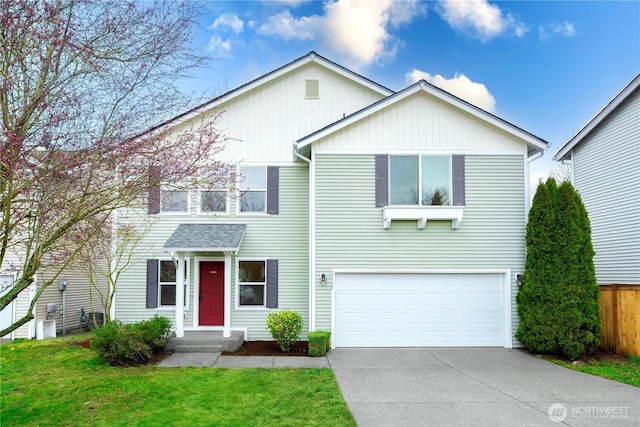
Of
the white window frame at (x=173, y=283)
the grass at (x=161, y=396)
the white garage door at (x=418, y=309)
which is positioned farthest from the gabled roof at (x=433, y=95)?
the grass at (x=161, y=396)

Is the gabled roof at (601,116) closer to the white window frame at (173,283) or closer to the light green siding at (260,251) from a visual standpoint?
the light green siding at (260,251)

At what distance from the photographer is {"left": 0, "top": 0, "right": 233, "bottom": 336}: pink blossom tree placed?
404 cm

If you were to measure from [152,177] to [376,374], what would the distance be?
639cm

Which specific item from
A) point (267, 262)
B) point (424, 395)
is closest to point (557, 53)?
point (267, 262)

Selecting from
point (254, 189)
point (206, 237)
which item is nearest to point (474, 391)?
point (206, 237)

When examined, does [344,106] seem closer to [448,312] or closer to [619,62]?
[448,312]

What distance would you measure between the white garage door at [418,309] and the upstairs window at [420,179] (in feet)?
6.72

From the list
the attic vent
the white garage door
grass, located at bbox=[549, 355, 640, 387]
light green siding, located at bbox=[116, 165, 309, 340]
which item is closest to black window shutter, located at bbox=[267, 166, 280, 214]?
light green siding, located at bbox=[116, 165, 309, 340]

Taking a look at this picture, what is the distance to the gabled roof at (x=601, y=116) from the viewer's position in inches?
472

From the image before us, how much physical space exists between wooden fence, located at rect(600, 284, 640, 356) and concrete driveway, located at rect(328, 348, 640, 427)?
2.06 meters

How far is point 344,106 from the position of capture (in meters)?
13.9

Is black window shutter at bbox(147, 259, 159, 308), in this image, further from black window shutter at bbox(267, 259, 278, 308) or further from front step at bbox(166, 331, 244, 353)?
black window shutter at bbox(267, 259, 278, 308)

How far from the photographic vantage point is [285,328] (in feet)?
36.9

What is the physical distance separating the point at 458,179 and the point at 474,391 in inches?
233
